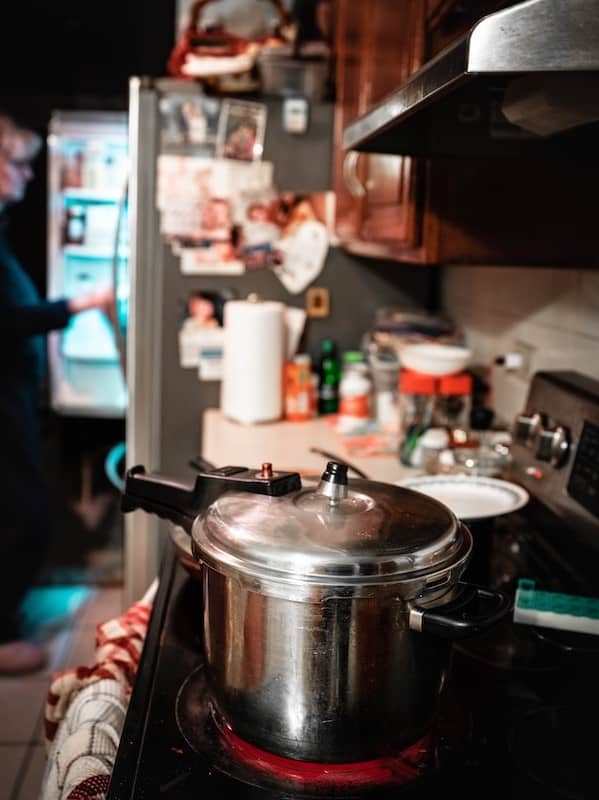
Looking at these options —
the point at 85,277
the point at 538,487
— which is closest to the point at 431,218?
the point at 538,487

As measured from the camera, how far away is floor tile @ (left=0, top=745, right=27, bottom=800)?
2.30 m

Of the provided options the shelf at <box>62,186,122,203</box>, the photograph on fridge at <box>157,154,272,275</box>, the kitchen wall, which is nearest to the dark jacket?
the photograph on fridge at <box>157,154,272,275</box>

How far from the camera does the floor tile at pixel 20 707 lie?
2566 millimetres

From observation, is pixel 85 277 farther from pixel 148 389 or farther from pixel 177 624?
pixel 177 624

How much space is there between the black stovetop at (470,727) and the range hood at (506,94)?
0.62m

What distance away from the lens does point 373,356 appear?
2.42m

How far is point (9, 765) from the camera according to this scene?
2.40 m

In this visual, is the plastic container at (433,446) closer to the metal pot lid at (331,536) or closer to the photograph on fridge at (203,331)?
the metal pot lid at (331,536)

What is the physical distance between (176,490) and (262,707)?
33 cm

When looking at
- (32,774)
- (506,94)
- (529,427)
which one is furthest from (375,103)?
(32,774)

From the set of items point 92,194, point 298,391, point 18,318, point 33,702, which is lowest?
point 33,702

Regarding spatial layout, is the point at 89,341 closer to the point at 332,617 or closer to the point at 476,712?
the point at 476,712

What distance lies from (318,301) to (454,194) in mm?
1009

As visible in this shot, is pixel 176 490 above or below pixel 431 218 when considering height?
below
